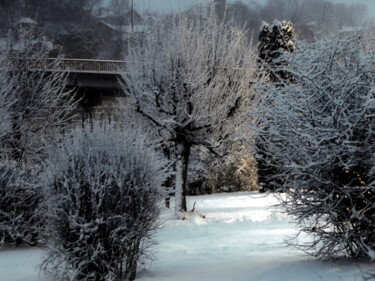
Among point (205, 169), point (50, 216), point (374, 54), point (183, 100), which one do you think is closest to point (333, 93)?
point (374, 54)

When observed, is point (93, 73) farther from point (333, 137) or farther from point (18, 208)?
point (333, 137)

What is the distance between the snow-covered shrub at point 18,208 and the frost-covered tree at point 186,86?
550 cm

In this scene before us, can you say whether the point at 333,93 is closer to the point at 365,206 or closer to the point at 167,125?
the point at 365,206

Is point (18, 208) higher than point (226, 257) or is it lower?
higher

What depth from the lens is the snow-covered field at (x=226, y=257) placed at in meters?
7.11

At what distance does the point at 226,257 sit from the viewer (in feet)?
31.8

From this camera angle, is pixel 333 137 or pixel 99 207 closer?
pixel 333 137

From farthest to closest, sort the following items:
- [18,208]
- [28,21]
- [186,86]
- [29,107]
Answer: [28,21] → [29,107] → [186,86] → [18,208]

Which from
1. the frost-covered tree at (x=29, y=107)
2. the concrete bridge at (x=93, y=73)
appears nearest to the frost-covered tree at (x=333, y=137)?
the frost-covered tree at (x=29, y=107)

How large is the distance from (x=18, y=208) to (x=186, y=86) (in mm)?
6883

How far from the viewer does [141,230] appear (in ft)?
23.9

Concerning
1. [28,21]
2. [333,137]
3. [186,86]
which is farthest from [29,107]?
[28,21]

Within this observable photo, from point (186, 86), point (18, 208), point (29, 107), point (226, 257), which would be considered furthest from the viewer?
point (29, 107)

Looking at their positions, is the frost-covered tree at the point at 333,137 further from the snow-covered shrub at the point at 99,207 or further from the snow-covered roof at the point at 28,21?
the snow-covered roof at the point at 28,21
